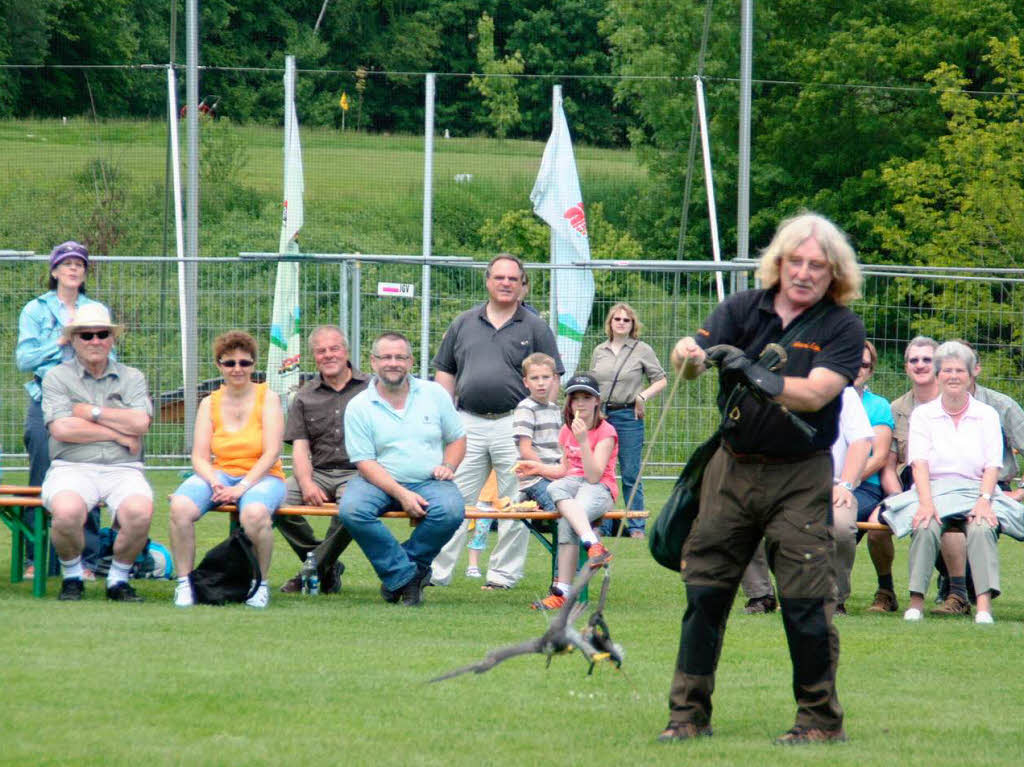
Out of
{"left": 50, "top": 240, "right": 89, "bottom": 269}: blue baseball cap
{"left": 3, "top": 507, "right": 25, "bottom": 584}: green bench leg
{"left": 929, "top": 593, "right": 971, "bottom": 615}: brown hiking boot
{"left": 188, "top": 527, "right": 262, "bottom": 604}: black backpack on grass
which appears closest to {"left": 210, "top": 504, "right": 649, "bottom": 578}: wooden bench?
{"left": 188, "top": 527, "right": 262, "bottom": 604}: black backpack on grass

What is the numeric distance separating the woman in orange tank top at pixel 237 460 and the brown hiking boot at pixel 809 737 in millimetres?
3684

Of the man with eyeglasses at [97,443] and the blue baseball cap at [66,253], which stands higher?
the blue baseball cap at [66,253]

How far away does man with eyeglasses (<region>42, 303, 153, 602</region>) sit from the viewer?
26.7 feet

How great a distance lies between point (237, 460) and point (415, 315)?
579 cm

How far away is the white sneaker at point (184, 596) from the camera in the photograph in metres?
8.04

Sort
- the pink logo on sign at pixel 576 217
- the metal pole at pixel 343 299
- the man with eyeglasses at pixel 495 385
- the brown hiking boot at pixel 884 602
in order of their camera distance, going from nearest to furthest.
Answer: the brown hiking boot at pixel 884 602 < the man with eyeglasses at pixel 495 385 < the metal pole at pixel 343 299 < the pink logo on sign at pixel 576 217

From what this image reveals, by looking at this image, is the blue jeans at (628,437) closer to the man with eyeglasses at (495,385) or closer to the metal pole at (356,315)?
the metal pole at (356,315)

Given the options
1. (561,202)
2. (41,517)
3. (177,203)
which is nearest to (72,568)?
(41,517)

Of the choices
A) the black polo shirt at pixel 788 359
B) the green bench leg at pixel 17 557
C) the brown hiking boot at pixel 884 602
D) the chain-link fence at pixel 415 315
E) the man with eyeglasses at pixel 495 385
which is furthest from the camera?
the chain-link fence at pixel 415 315

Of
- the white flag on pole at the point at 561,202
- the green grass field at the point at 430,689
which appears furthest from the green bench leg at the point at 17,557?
the white flag on pole at the point at 561,202

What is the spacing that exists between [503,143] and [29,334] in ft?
92.1

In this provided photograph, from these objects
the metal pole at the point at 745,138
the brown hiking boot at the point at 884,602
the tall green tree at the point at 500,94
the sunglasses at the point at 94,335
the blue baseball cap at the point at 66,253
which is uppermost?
the tall green tree at the point at 500,94

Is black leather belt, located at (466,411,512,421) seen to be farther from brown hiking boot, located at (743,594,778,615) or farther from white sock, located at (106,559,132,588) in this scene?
white sock, located at (106,559,132,588)

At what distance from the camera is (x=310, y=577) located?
867cm
